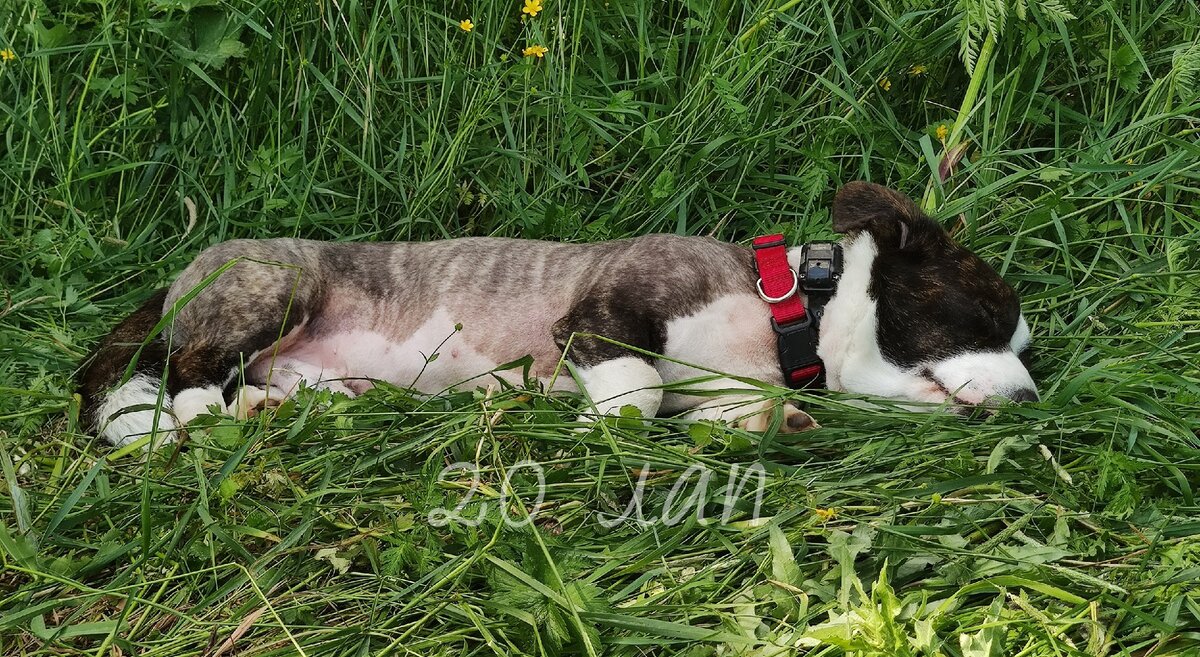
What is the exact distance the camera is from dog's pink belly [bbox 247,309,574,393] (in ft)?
13.0

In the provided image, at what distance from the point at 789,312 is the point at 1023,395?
2.55ft

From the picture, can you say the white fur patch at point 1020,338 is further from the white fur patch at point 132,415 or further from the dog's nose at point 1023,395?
the white fur patch at point 132,415

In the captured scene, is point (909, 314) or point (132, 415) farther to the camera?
point (909, 314)

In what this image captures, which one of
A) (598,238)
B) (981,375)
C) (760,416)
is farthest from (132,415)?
(981,375)

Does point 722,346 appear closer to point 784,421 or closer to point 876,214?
point 784,421

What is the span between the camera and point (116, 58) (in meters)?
4.58

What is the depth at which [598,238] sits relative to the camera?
448 cm

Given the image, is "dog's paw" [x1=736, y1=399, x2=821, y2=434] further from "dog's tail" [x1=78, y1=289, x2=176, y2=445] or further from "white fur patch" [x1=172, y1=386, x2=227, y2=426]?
"dog's tail" [x1=78, y1=289, x2=176, y2=445]

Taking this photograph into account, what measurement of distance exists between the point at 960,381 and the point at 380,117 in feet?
8.48

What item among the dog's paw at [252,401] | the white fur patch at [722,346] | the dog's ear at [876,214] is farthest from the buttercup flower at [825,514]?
the dog's paw at [252,401]

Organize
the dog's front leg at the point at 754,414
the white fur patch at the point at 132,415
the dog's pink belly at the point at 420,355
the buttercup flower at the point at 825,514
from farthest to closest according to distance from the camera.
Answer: the dog's pink belly at the point at 420,355 < the white fur patch at the point at 132,415 < the dog's front leg at the point at 754,414 < the buttercup flower at the point at 825,514

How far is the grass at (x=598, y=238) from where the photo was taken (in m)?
2.44

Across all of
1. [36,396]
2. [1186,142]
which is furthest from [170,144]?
[1186,142]

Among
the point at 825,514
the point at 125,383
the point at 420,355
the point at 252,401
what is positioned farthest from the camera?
the point at 420,355
